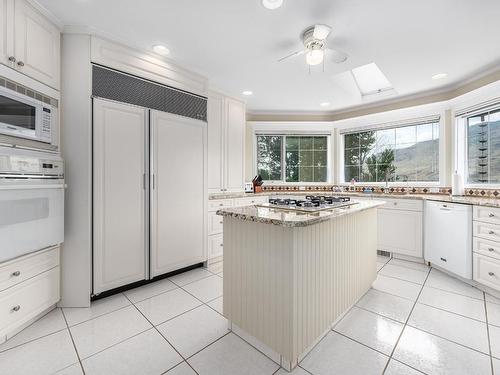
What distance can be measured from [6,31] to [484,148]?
5.09 m

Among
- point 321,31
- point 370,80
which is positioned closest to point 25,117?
point 321,31

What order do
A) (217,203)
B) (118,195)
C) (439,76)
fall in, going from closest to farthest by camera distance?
(118,195)
(439,76)
(217,203)

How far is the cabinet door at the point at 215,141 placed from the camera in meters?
3.29

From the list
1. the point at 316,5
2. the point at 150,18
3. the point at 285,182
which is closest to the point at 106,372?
the point at 150,18

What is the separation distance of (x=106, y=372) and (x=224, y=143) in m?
2.77

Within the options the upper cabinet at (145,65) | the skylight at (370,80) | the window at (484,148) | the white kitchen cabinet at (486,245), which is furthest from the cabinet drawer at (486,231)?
the upper cabinet at (145,65)

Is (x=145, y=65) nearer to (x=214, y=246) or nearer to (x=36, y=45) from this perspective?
(x=36, y=45)

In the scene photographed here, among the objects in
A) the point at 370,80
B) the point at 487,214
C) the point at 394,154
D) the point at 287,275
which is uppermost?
the point at 370,80

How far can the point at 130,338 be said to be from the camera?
169 centimetres

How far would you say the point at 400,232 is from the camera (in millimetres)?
3361

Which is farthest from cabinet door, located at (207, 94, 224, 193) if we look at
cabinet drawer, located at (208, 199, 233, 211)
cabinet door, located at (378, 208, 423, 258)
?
cabinet door, located at (378, 208, 423, 258)

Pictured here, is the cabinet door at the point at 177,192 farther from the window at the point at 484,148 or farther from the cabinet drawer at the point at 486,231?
the window at the point at 484,148

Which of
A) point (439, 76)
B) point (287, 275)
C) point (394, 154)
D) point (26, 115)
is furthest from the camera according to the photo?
point (394, 154)

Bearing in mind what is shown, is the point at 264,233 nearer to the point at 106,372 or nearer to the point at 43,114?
the point at 106,372
